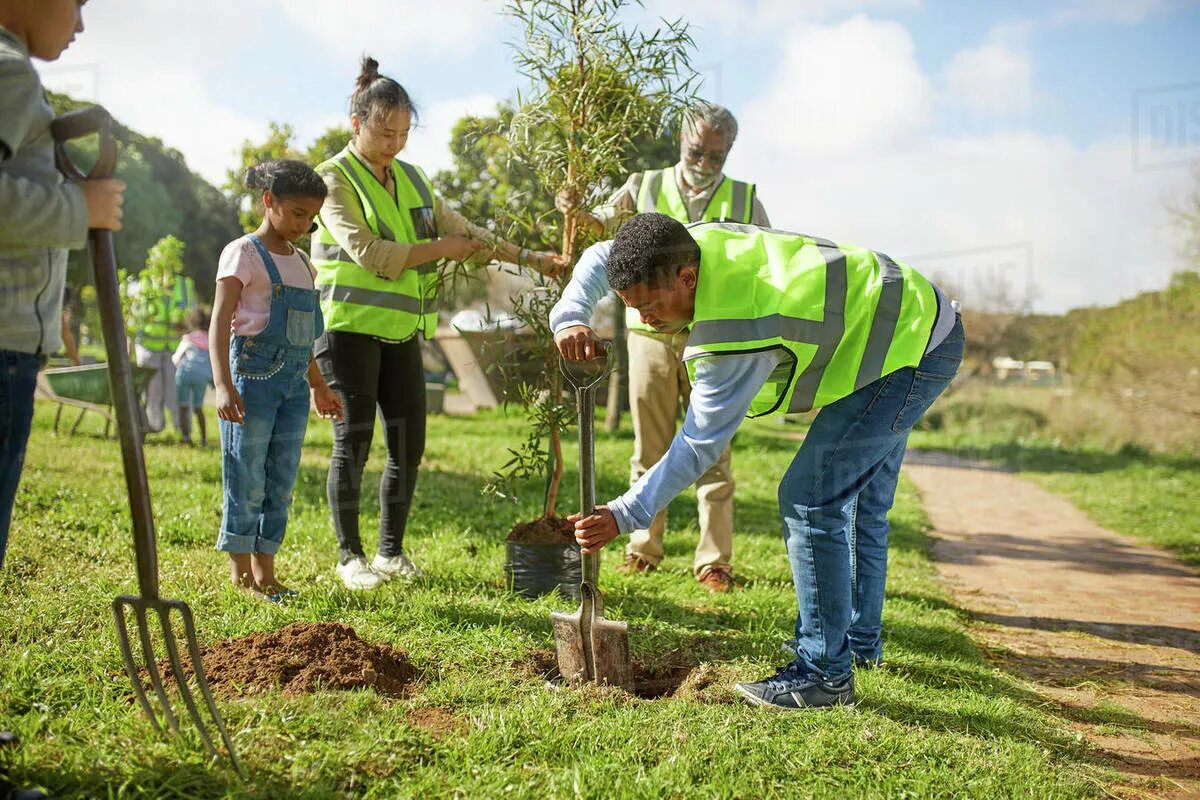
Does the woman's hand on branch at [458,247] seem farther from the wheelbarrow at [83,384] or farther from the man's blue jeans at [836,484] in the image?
the wheelbarrow at [83,384]

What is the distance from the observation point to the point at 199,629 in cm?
340

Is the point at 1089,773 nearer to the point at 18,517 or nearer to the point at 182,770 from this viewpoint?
the point at 182,770

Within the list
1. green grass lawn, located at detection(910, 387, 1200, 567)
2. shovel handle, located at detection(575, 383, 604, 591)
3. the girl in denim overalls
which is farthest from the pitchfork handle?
green grass lawn, located at detection(910, 387, 1200, 567)

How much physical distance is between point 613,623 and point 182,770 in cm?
135

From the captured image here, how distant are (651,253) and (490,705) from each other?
1.45m

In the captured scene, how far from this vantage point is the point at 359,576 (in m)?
4.18

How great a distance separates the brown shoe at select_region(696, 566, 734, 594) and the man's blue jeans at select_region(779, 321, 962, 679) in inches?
55.7

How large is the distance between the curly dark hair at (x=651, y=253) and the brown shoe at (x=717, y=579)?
2284mm

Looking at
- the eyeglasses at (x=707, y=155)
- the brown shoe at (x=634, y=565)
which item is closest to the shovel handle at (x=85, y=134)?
the eyeglasses at (x=707, y=155)

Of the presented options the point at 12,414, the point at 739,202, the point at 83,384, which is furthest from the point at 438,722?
the point at 83,384

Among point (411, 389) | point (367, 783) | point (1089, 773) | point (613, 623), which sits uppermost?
point (411, 389)

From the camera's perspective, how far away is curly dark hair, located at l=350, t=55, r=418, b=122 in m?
3.99

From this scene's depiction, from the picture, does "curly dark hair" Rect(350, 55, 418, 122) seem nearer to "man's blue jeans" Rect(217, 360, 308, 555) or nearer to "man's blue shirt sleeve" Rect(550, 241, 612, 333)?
"man's blue jeans" Rect(217, 360, 308, 555)

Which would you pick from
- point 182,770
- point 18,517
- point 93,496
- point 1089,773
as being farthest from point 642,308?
point 93,496
